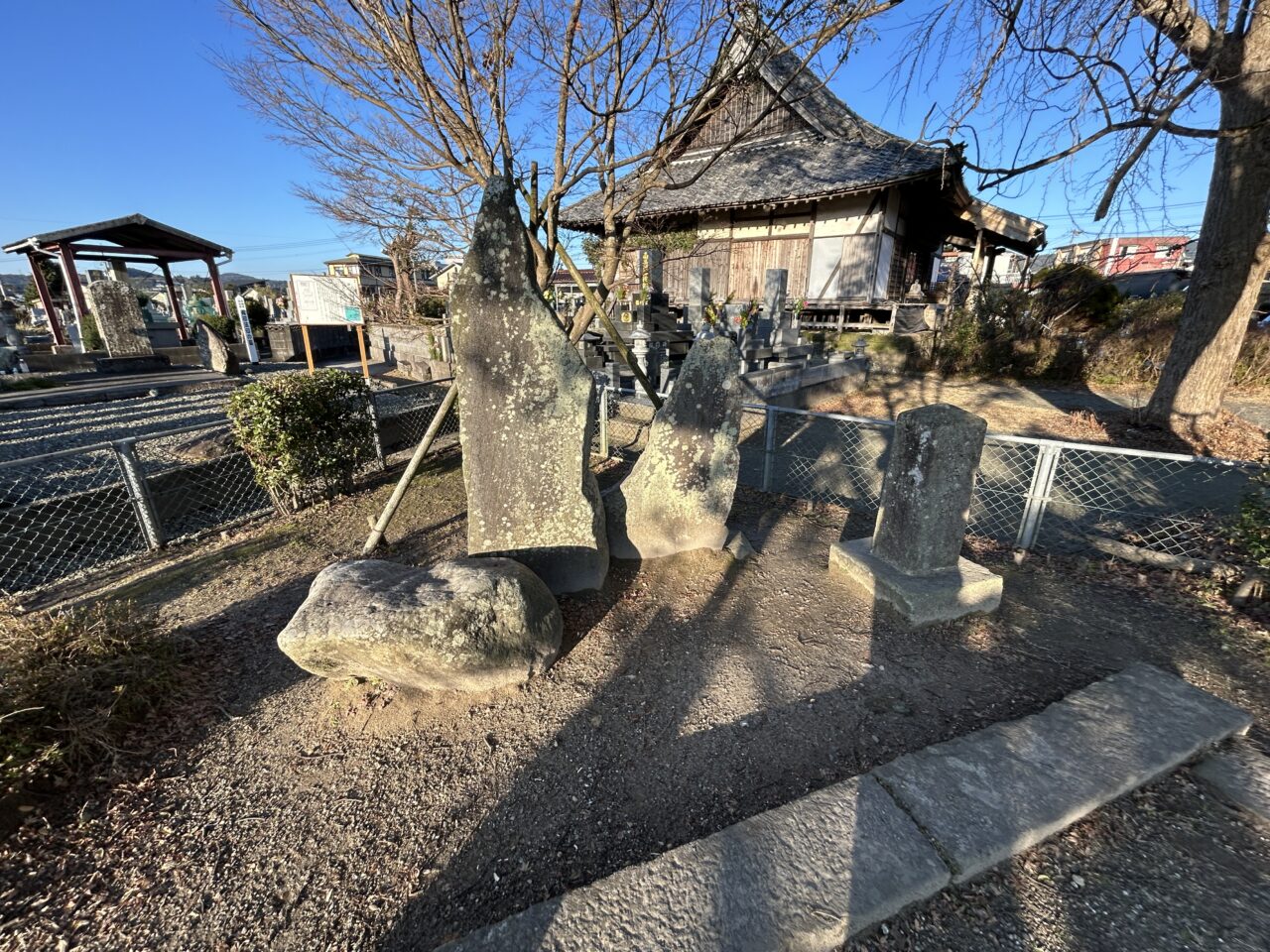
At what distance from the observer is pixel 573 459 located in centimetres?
312

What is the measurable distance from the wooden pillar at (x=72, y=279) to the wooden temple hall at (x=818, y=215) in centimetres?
1363

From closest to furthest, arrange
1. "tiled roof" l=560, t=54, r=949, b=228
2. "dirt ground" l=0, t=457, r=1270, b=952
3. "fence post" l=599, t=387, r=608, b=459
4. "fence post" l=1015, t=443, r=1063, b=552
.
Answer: "dirt ground" l=0, t=457, r=1270, b=952
"fence post" l=1015, t=443, r=1063, b=552
"fence post" l=599, t=387, r=608, b=459
"tiled roof" l=560, t=54, r=949, b=228

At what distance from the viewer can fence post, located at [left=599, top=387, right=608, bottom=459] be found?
19.5 feet

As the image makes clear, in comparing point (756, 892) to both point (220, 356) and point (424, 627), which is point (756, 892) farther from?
point (220, 356)

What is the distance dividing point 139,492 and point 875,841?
5442 millimetres

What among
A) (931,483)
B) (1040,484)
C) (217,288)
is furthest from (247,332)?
(1040,484)

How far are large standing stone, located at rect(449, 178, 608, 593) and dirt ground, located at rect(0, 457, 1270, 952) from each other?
51 centimetres

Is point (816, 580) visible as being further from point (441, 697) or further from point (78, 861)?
point (78, 861)

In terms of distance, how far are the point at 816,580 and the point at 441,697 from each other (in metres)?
2.53

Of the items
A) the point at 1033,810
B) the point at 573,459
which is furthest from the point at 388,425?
the point at 1033,810

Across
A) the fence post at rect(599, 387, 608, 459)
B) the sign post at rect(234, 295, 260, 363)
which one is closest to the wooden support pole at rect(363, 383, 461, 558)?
the fence post at rect(599, 387, 608, 459)

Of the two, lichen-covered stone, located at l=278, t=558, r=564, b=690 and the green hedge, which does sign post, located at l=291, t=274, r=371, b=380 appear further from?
lichen-covered stone, located at l=278, t=558, r=564, b=690

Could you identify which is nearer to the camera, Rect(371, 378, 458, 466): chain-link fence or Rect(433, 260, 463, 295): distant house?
Rect(433, 260, 463, 295): distant house

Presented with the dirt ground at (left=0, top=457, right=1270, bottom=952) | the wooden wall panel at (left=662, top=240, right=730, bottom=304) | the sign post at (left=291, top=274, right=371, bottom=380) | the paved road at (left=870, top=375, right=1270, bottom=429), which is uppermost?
the wooden wall panel at (left=662, top=240, right=730, bottom=304)
